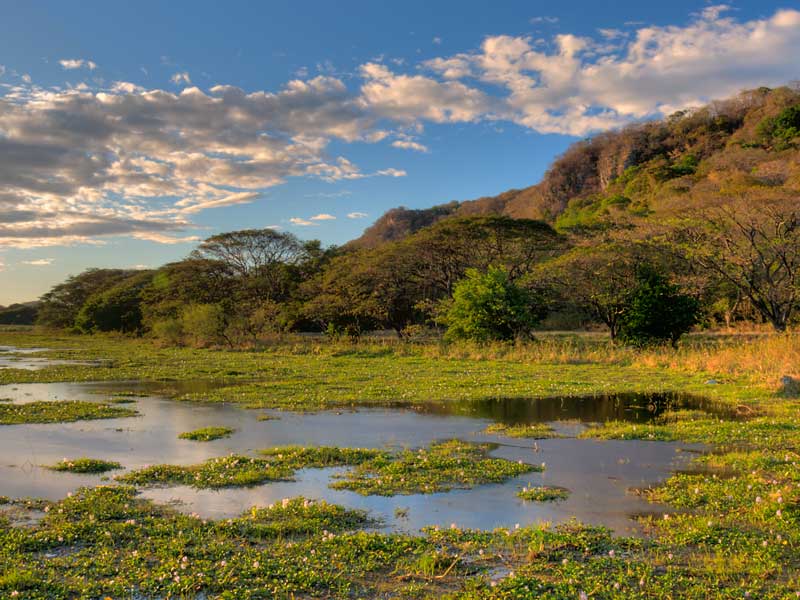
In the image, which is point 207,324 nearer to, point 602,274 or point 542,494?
point 602,274

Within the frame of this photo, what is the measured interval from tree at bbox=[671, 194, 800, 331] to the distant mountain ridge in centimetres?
2101

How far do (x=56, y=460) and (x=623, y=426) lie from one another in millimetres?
10449

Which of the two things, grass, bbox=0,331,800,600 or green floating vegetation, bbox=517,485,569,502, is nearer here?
grass, bbox=0,331,800,600

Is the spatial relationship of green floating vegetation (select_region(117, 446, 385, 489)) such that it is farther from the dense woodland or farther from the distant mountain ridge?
the distant mountain ridge

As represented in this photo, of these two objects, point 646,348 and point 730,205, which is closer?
point 646,348

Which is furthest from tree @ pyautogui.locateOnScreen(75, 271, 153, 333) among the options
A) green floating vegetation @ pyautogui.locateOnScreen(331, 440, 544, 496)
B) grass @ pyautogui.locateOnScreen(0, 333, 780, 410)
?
green floating vegetation @ pyautogui.locateOnScreen(331, 440, 544, 496)

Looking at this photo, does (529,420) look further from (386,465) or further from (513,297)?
(513,297)

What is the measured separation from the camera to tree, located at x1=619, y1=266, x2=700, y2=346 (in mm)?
30938

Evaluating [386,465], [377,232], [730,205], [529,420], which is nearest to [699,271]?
[730,205]

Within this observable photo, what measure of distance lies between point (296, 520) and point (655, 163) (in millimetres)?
128051

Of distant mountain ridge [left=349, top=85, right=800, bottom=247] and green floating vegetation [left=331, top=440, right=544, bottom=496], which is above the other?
distant mountain ridge [left=349, top=85, right=800, bottom=247]

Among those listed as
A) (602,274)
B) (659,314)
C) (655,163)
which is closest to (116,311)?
(602,274)

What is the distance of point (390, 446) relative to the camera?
446 inches

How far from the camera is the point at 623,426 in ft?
41.7
